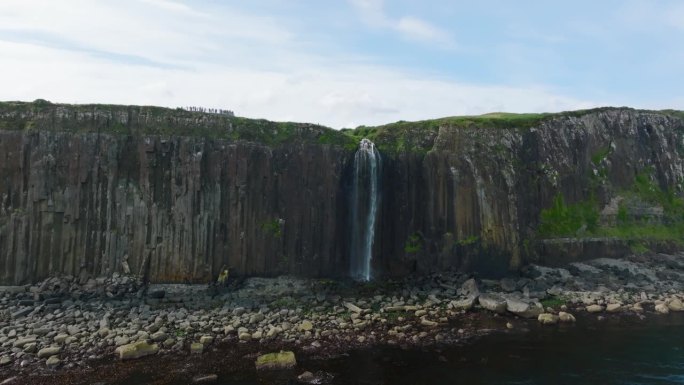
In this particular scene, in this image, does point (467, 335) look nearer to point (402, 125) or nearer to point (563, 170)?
point (402, 125)

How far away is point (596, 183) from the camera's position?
42031 mm

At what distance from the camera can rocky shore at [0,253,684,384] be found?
21656 millimetres

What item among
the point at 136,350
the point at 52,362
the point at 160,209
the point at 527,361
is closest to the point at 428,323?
the point at 527,361

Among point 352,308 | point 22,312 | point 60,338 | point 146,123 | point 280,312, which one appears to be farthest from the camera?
point 146,123

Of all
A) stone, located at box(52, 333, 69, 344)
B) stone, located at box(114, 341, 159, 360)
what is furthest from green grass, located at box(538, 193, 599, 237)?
stone, located at box(52, 333, 69, 344)

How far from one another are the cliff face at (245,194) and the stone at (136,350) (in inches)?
346

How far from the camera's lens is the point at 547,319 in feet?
87.5

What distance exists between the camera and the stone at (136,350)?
20.7 m

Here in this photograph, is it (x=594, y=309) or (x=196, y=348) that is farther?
(x=594, y=309)

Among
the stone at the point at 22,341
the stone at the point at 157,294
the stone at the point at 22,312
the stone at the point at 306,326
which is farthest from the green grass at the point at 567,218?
the stone at the point at 22,312

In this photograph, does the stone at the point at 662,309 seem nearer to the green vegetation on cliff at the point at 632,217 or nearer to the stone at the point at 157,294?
the green vegetation on cliff at the point at 632,217

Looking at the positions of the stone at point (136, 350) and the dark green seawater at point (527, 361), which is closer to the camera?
the dark green seawater at point (527, 361)

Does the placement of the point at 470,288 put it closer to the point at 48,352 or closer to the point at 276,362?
the point at 276,362

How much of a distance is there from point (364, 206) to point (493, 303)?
11348 millimetres
